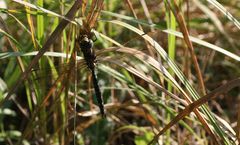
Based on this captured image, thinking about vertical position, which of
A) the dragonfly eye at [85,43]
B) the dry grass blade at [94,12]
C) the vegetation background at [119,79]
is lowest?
the vegetation background at [119,79]

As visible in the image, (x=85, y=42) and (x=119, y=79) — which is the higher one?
(x=85, y=42)

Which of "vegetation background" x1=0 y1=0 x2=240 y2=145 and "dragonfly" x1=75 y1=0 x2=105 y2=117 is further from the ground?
"dragonfly" x1=75 y1=0 x2=105 y2=117

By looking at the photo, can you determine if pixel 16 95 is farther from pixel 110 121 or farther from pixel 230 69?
pixel 230 69

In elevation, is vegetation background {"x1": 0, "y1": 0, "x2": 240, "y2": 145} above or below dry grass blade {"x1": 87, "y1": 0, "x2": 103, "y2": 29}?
below

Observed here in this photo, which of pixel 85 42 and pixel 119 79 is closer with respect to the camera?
pixel 85 42

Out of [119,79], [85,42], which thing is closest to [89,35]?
[85,42]

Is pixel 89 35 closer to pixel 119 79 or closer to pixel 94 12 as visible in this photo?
pixel 94 12

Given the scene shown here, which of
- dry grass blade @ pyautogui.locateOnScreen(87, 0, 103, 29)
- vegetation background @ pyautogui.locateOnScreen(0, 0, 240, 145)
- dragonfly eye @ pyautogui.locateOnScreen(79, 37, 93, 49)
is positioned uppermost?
dry grass blade @ pyautogui.locateOnScreen(87, 0, 103, 29)

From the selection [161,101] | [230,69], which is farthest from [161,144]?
[230,69]

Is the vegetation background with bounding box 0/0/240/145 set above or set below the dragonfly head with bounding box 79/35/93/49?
below
